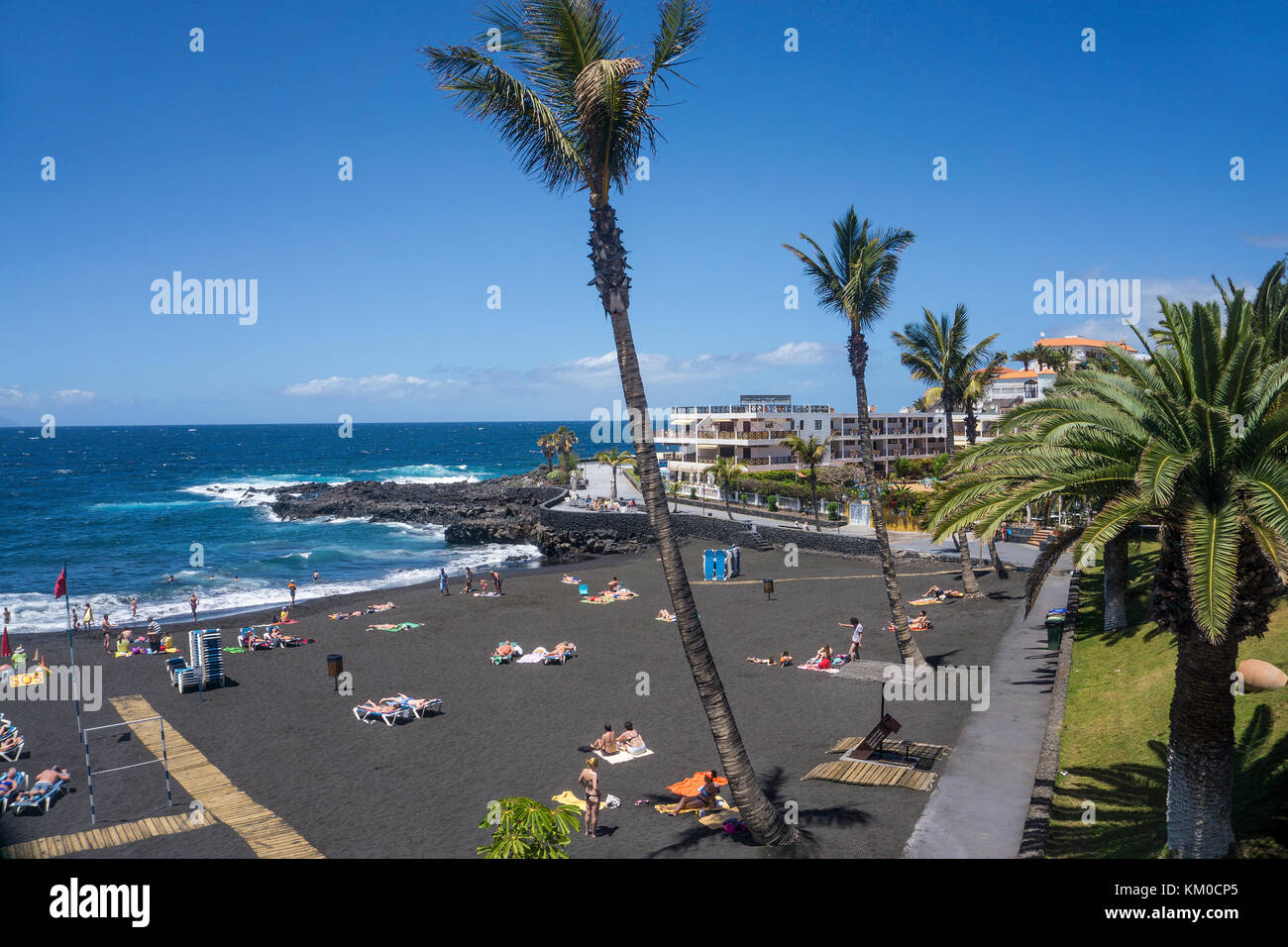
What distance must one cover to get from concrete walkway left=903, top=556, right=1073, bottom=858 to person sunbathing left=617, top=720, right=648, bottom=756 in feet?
19.7

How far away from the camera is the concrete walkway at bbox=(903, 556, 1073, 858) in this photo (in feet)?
35.4

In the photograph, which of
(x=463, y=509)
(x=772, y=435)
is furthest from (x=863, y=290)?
(x=463, y=509)

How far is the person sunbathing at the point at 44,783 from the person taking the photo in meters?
15.0

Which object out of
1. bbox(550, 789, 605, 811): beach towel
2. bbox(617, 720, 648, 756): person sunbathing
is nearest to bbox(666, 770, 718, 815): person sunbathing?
bbox(550, 789, 605, 811): beach towel

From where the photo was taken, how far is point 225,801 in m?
14.8

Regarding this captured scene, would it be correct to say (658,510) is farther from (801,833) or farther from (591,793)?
(801,833)

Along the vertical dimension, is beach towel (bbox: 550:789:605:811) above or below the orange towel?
below

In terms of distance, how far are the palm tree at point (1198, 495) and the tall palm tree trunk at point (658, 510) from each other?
11.8ft

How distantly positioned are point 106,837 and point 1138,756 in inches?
681

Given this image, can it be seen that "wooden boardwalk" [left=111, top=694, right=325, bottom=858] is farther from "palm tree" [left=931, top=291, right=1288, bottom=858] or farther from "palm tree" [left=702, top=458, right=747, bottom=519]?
"palm tree" [left=702, top=458, right=747, bottom=519]

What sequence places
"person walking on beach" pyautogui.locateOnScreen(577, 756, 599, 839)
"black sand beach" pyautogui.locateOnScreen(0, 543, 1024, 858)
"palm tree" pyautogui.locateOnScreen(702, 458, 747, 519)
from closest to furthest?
"person walking on beach" pyautogui.locateOnScreen(577, 756, 599, 839), "black sand beach" pyautogui.locateOnScreen(0, 543, 1024, 858), "palm tree" pyautogui.locateOnScreen(702, 458, 747, 519)

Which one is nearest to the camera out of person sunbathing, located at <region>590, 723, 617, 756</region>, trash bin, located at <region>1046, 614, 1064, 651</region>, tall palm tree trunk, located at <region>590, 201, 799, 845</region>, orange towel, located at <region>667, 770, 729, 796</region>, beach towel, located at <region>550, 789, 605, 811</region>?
tall palm tree trunk, located at <region>590, 201, 799, 845</region>

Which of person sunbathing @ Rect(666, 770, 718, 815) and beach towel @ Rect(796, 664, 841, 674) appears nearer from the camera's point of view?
person sunbathing @ Rect(666, 770, 718, 815)

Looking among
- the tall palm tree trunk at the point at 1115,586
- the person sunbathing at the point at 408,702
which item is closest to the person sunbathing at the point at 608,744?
the person sunbathing at the point at 408,702
